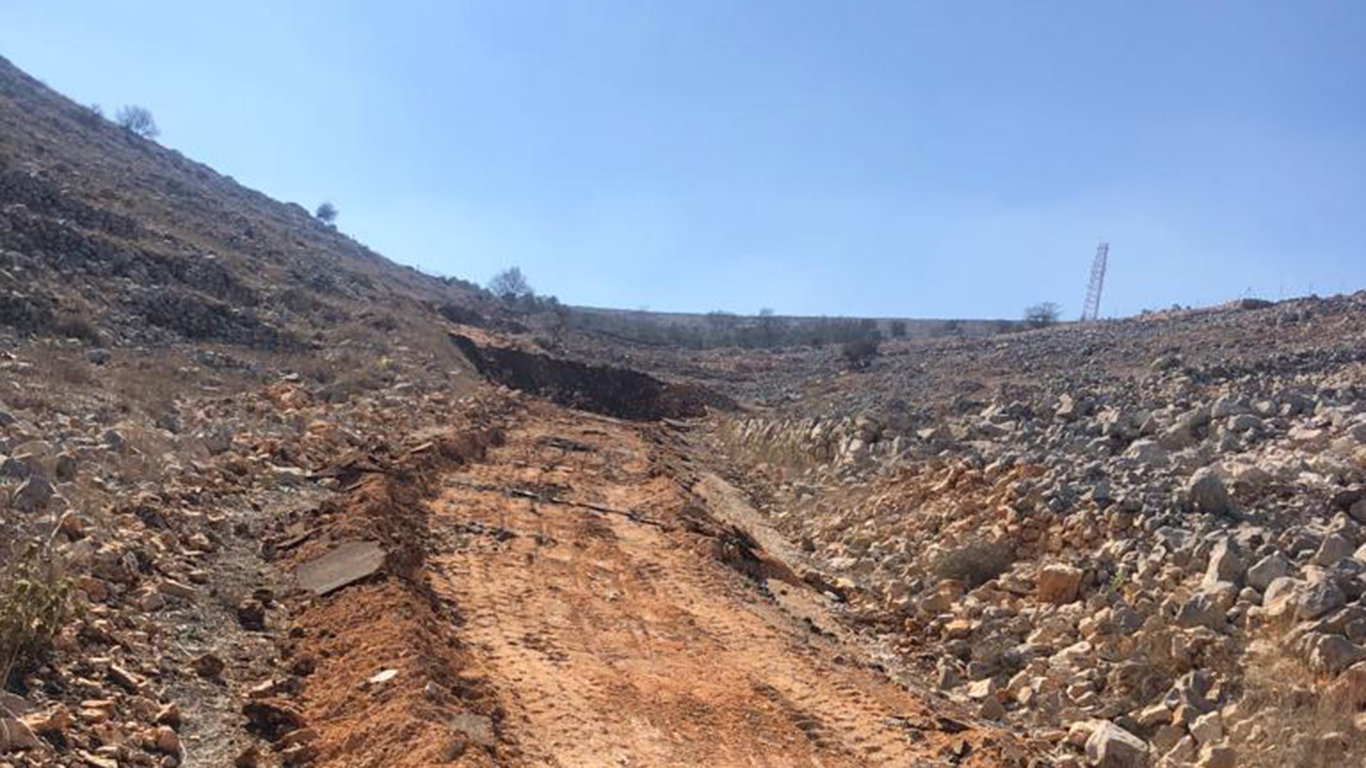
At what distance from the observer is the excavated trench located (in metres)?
31.9

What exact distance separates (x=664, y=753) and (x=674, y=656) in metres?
1.99

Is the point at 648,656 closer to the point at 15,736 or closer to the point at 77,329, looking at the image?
the point at 15,736

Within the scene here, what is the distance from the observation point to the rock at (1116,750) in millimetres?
6488

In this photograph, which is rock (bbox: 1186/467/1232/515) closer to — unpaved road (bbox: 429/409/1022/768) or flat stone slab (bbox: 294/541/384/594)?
unpaved road (bbox: 429/409/1022/768)

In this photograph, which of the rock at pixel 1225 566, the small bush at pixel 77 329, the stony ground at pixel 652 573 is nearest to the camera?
the stony ground at pixel 652 573

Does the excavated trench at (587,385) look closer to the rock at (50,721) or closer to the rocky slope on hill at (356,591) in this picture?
the rocky slope on hill at (356,591)

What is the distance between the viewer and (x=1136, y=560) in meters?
8.73

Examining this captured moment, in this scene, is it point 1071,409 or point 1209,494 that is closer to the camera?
point 1209,494

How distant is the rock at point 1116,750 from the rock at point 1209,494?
10.7 ft

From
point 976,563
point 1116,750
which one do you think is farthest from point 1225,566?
point 976,563

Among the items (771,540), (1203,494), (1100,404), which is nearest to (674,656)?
(1203,494)

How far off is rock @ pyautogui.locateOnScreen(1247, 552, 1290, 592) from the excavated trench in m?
23.5

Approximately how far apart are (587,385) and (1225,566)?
27.6 meters

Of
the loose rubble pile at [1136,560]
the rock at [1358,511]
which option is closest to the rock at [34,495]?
the loose rubble pile at [1136,560]
